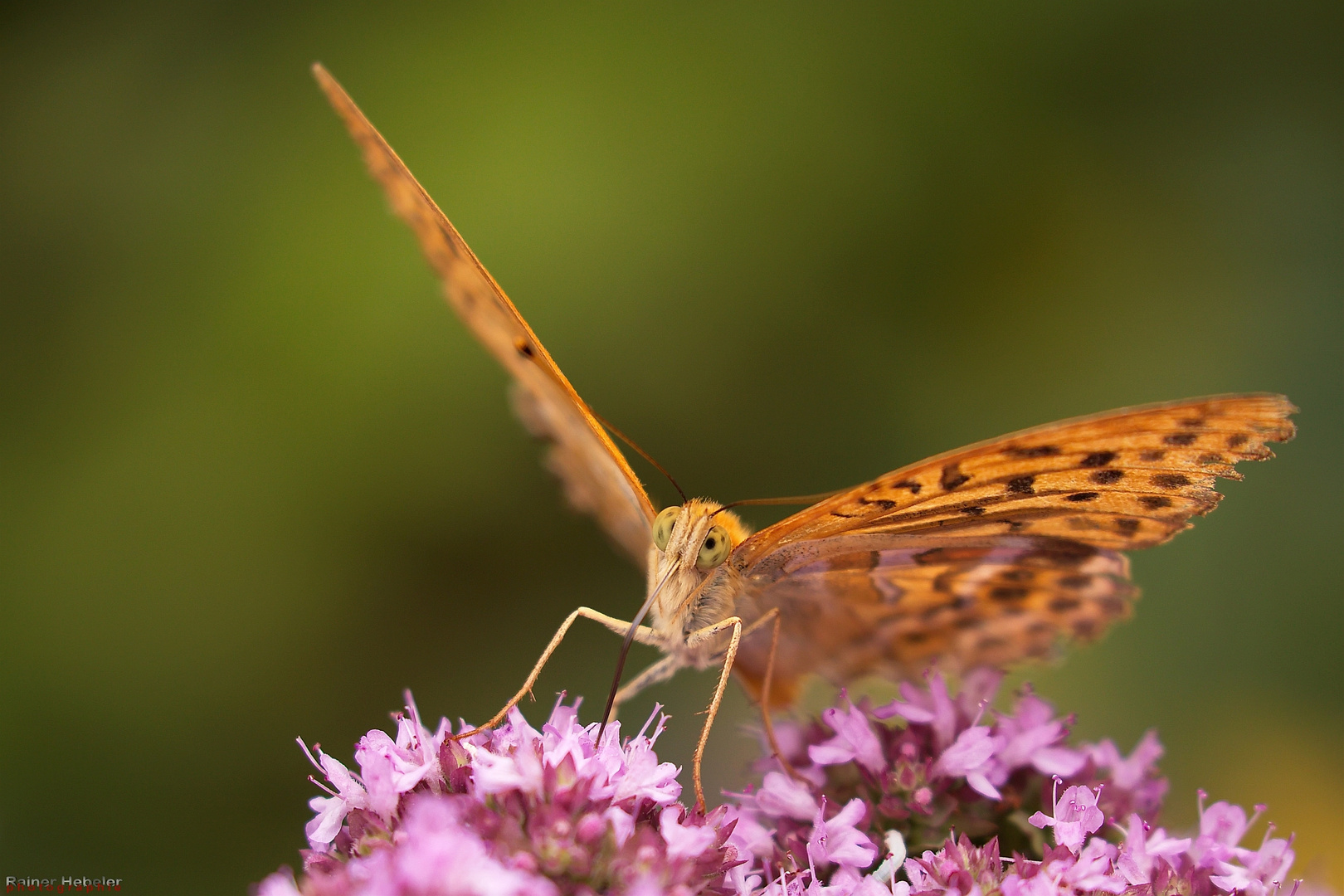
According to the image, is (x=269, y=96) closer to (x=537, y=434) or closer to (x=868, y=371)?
(x=537, y=434)

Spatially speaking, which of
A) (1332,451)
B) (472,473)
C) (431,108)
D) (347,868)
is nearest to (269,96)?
(431,108)

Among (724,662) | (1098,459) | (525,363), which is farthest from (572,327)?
(1098,459)

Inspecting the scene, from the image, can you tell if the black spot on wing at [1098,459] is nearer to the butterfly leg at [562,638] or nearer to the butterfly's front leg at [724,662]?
the butterfly's front leg at [724,662]

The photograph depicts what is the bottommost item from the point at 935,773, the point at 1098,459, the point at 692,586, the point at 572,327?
the point at 935,773

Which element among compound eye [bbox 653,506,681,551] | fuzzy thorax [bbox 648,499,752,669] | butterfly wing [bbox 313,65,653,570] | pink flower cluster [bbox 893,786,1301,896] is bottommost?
pink flower cluster [bbox 893,786,1301,896]

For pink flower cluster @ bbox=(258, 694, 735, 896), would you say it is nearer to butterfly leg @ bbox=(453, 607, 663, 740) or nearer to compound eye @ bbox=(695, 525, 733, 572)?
butterfly leg @ bbox=(453, 607, 663, 740)

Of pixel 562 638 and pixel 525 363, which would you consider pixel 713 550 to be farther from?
pixel 525 363

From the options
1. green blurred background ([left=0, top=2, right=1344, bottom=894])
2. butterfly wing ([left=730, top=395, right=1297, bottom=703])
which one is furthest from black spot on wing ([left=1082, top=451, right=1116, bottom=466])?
green blurred background ([left=0, top=2, right=1344, bottom=894])
